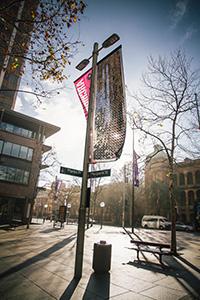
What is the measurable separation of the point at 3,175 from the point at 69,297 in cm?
2665

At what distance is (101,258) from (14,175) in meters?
25.5

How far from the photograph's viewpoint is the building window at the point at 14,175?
27.5 meters

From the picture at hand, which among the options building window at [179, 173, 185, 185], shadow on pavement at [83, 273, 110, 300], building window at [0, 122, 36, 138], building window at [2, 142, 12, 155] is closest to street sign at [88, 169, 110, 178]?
shadow on pavement at [83, 273, 110, 300]

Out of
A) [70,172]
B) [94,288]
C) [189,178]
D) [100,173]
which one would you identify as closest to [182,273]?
[94,288]

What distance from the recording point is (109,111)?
6.72 m

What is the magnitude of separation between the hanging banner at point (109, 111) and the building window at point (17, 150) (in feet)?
82.7

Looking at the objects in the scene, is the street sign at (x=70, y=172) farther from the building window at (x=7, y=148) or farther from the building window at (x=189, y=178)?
the building window at (x=189, y=178)

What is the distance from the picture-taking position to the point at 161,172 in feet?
198

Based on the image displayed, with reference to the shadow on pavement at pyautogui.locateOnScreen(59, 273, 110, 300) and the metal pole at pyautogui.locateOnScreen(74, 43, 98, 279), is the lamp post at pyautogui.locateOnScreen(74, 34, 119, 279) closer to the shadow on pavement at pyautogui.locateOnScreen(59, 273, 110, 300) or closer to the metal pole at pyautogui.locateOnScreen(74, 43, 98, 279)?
the metal pole at pyautogui.locateOnScreen(74, 43, 98, 279)

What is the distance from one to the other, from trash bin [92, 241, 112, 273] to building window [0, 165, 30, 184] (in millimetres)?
24979

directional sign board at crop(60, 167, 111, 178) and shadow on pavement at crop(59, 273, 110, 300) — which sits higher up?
directional sign board at crop(60, 167, 111, 178)

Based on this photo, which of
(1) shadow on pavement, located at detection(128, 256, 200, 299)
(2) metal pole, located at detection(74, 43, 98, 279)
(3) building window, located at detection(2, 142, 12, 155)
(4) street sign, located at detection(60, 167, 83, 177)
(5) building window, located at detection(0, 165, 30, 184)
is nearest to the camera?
(1) shadow on pavement, located at detection(128, 256, 200, 299)

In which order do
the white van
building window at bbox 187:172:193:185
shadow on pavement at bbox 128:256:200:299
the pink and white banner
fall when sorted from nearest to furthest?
1. shadow on pavement at bbox 128:256:200:299
2. the pink and white banner
3. the white van
4. building window at bbox 187:172:193:185

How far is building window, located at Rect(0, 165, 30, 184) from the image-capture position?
2750 cm
